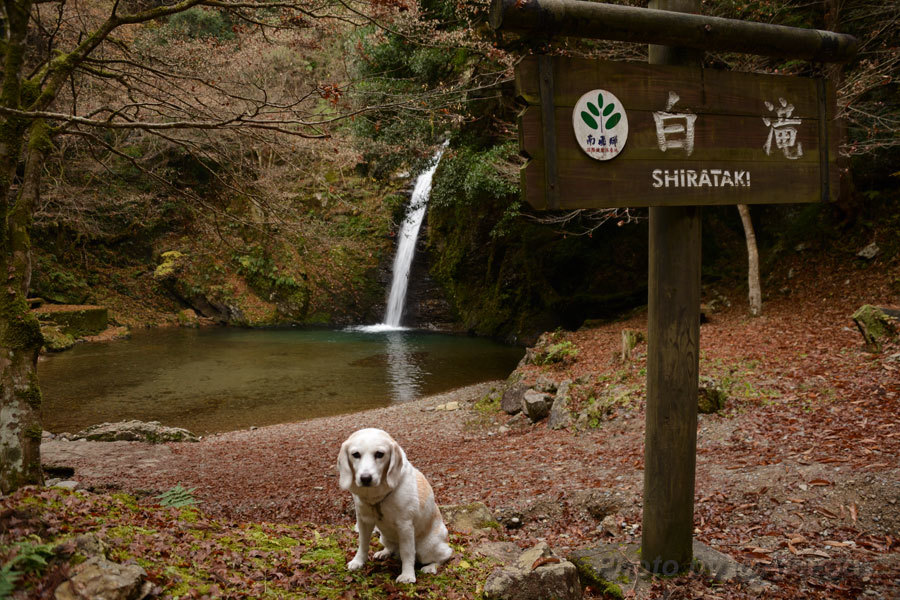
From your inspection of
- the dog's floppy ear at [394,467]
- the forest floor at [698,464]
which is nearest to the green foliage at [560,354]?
the forest floor at [698,464]

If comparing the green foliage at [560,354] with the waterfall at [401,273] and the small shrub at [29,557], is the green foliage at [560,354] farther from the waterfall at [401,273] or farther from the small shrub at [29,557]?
the waterfall at [401,273]

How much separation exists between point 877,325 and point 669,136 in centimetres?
663

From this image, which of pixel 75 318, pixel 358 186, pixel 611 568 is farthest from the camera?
pixel 358 186

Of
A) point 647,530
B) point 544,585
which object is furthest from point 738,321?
point 544,585

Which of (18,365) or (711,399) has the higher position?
(18,365)

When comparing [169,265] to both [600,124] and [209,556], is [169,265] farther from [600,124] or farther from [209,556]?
[600,124]

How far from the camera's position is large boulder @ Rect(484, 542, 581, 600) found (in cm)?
277

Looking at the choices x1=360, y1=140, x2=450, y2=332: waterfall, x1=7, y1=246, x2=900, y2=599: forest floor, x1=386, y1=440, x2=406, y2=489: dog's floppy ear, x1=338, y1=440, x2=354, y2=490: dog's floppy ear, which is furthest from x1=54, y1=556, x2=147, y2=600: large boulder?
x1=360, y1=140, x2=450, y2=332: waterfall

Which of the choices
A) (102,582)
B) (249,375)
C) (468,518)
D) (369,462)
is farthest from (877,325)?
(249,375)

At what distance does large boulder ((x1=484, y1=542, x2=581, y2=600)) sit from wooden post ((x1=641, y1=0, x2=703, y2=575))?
0.76m

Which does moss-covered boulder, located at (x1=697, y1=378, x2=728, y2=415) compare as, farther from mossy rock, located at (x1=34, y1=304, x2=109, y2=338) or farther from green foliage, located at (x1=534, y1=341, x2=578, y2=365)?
mossy rock, located at (x1=34, y1=304, x2=109, y2=338)

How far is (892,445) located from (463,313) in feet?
52.2

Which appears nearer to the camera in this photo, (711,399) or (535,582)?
(535,582)

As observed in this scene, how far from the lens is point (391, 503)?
2.90 meters
